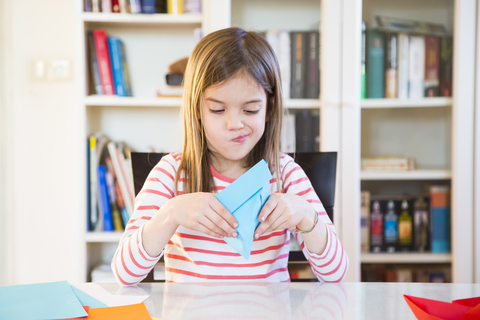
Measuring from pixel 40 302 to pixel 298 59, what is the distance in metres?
1.36

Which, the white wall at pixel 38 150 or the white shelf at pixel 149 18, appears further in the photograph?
the white wall at pixel 38 150

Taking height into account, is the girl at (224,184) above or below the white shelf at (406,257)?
above

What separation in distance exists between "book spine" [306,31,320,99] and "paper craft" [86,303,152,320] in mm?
1281

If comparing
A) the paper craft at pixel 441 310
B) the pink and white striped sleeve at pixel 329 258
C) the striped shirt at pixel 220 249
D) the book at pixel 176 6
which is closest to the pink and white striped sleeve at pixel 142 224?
the striped shirt at pixel 220 249

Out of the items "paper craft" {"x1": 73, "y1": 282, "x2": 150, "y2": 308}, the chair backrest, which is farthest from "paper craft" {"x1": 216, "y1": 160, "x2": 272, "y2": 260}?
the chair backrest

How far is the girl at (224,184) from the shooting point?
81cm

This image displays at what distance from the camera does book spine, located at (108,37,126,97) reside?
69.4 inches

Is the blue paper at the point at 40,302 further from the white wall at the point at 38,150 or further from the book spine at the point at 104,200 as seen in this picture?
the white wall at the point at 38,150

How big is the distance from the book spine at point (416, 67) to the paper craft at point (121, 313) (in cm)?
148

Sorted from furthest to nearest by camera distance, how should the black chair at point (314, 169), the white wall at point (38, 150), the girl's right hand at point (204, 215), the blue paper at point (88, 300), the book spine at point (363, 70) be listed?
1. the white wall at point (38, 150)
2. the book spine at point (363, 70)
3. the black chair at point (314, 169)
4. the girl's right hand at point (204, 215)
5. the blue paper at point (88, 300)

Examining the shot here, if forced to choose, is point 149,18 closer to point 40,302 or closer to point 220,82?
point 220,82

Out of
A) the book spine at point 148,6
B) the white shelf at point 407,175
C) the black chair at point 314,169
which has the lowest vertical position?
the white shelf at point 407,175

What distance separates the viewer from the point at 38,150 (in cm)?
197

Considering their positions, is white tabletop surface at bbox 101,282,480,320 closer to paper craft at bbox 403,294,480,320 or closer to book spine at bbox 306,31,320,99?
paper craft at bbox 403,294,480,320
